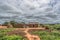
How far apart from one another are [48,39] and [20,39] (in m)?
4.64

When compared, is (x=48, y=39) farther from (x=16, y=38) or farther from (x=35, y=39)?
(x=16, y=38)

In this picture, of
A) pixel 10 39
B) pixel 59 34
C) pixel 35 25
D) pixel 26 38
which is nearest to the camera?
pixel 10 39

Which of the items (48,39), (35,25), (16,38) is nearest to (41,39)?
(48,39)

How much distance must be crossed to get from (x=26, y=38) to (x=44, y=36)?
355 centimetres

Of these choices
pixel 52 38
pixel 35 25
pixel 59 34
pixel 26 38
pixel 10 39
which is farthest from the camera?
pixel 35 25

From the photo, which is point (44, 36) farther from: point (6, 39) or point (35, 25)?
point (35, 25)

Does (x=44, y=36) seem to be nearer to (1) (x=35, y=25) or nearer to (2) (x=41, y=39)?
(2) (x=41, y=39)

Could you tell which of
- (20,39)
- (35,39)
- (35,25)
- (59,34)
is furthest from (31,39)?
(35,25)

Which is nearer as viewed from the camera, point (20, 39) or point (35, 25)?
point (20, 39)

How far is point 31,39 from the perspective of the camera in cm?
2638

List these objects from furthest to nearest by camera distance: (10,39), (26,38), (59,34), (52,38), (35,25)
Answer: (35,25)
(59,34)
(52,38)
(26,38)
(10,39)

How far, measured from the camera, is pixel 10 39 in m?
23.9

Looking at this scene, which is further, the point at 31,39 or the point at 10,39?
the point at 31,39

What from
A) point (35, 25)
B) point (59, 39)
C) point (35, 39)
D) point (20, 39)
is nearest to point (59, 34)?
point (59, 39)
